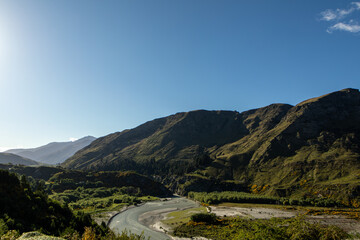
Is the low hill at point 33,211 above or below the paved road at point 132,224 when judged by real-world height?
above

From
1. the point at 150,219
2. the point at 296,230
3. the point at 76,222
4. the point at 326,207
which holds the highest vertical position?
the point at 296,230

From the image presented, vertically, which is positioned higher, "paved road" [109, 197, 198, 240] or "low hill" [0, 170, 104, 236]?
"low hill" [0, 170, 104, 236]

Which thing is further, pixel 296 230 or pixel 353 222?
pixel 353 222

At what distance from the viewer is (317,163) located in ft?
554

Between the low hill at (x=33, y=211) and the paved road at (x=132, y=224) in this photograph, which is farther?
the paved road at (x=132, y=224)

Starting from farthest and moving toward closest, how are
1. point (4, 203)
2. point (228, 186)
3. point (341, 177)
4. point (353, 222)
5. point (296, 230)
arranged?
point (228, 186), point (341, 177), point (353, 222), point (4, 203), point (296, 230)

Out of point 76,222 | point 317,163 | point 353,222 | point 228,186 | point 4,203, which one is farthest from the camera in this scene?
point 228,186

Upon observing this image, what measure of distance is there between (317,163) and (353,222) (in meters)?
92.6

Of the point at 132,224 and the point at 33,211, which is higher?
the point at 33,211

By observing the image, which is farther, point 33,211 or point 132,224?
point 132,224

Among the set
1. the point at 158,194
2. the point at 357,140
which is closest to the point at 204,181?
the point at 158,194

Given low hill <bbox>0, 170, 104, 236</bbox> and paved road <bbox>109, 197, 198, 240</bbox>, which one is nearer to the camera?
low hill <bbox>0, 170, 104, 236</bbox>

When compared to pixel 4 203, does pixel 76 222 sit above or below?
below

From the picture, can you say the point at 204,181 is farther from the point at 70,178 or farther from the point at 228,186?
the point at 70,178
